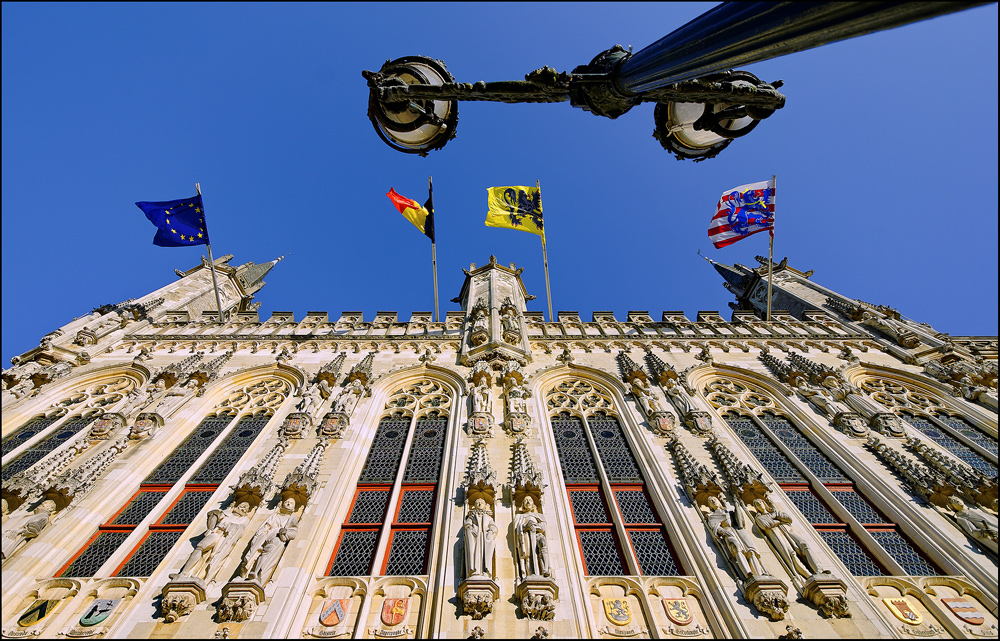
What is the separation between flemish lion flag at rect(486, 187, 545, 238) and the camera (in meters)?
23.5

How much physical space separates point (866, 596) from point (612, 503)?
4690 millimetres

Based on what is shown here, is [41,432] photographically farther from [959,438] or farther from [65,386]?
[959,438]

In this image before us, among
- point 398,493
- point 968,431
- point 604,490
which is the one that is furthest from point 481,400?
point 968,431

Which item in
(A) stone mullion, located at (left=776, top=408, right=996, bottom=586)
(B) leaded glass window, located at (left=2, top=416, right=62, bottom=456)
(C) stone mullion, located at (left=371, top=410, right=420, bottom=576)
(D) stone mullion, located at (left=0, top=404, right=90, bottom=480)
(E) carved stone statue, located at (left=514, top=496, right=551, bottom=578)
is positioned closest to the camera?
(E) carved stone statue, located at (left=514, top=496, right=551, bottom=578)

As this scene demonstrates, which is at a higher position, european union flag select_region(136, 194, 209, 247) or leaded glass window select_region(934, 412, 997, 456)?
european union flag select_region(136, 194, 209, 247)

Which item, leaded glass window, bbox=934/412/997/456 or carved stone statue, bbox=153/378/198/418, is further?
carved stone statue, bbox=153/378/198/418

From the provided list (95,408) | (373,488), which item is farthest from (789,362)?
(95,408)

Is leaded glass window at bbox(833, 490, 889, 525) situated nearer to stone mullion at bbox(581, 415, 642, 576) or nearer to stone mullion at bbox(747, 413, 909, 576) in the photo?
stone mullion at bbox(747, 413, 909, 576)

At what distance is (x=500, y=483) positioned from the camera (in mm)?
11477

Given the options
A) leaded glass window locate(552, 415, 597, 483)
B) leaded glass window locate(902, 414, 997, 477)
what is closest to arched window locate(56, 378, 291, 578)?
leaded glass window locate(552, 415, 597, 483)

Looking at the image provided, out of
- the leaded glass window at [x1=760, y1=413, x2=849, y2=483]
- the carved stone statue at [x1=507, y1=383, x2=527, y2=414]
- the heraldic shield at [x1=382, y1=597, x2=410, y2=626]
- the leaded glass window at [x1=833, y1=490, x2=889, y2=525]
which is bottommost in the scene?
the heraldic shield at [x1=382, y1=597, x2=410, y2=626]

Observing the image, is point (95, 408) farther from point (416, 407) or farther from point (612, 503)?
point (612, 503)

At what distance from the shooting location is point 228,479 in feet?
40.2

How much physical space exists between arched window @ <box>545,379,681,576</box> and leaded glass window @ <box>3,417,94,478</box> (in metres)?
13.1
